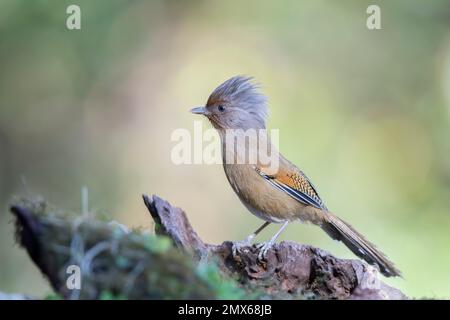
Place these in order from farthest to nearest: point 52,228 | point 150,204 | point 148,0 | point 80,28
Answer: point 148,0 < point 80,28 < point 150,204 < point 52,228

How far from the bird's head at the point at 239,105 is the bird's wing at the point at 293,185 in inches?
23.2

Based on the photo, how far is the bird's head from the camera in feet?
21.2

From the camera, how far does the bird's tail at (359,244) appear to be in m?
5.68

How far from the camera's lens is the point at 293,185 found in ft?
20.1

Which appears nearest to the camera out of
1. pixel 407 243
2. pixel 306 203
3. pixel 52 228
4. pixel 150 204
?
pixel 52 228

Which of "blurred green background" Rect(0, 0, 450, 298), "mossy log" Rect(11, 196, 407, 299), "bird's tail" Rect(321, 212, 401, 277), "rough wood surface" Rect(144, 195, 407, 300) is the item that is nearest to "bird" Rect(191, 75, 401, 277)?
"bird's tail" Rect(321, 212, 401, 277)

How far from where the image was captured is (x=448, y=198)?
912cm

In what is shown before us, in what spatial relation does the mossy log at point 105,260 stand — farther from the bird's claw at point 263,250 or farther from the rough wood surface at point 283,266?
the bird's claw at point 263,250

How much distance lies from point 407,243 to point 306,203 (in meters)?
2.97

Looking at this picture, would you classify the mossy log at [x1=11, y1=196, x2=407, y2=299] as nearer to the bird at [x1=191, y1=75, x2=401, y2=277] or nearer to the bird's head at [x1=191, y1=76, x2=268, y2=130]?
the bird at [x1=191, y1=75, x2=401, y2=277]

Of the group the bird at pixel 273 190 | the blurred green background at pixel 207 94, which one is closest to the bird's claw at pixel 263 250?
the bird at pixel 273 190

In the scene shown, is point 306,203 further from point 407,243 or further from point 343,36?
point 343,36

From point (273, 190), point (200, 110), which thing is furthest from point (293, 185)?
point (200, 110)

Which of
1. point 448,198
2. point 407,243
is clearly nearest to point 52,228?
point 407,243
